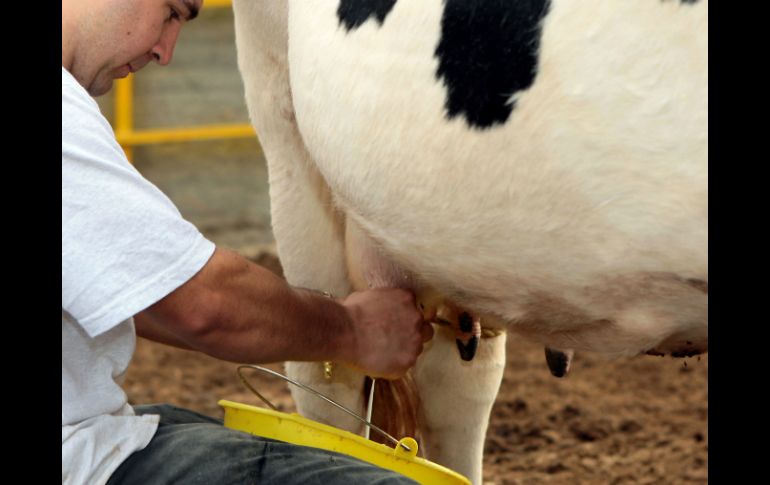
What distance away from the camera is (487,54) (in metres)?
1.40

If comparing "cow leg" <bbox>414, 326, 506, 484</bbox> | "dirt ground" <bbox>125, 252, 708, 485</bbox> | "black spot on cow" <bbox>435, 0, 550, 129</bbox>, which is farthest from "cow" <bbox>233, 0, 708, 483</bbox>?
"dirt ground" <bbox>125, 252, 708, 485</bbox>

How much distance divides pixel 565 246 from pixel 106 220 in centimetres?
51

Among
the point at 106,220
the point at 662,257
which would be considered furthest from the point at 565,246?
the point at 106,220

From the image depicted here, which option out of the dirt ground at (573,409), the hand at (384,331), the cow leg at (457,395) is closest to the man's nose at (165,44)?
the hand at (384,331)

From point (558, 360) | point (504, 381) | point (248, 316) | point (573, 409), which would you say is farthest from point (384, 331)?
point (504, 381)

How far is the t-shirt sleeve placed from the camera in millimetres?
1281

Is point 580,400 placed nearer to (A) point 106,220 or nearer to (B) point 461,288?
(B) point 461,288

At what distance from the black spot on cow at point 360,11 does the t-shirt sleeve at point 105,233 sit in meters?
0.38

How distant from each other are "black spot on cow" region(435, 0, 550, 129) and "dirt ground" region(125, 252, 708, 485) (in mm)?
1250

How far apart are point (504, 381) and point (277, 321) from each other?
1669mm

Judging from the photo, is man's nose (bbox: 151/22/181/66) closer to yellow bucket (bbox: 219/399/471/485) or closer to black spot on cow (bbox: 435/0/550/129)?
black spot on cow (bbox: 435/0/550/129)

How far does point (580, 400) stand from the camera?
291cm

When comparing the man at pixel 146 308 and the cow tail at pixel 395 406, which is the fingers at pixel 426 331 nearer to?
the man at pixel 146 308

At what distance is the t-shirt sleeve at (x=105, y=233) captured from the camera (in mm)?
1281
